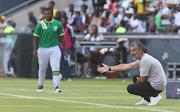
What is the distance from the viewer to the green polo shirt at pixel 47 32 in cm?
1070

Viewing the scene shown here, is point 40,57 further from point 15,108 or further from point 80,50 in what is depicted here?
point 80,50

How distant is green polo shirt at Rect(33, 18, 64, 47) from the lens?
1070 cm

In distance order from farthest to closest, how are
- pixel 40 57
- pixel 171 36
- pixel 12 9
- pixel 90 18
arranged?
pixel 12 9
pixel 90 18
pixel 171 36
pixel 40 57

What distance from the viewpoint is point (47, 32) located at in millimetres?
10695

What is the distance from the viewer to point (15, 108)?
698 cm

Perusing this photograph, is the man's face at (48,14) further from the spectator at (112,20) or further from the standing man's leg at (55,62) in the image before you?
the spectator at (112,20)

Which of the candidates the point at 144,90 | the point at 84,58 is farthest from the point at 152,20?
the point at 144,90

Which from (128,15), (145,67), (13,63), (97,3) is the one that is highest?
(97,3)

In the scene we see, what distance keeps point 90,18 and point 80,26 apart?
4.12 feet

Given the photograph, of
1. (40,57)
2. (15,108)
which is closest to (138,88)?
(15,108)

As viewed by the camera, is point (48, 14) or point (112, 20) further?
point (112, 20)

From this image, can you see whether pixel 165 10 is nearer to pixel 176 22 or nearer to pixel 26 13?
pixel 176 22

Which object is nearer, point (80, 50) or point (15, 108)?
point (15, 108)

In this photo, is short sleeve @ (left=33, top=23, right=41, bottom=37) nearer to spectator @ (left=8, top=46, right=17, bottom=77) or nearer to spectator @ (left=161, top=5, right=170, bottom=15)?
spectator @ (left=8, top=46, right=17, bottom=77)
